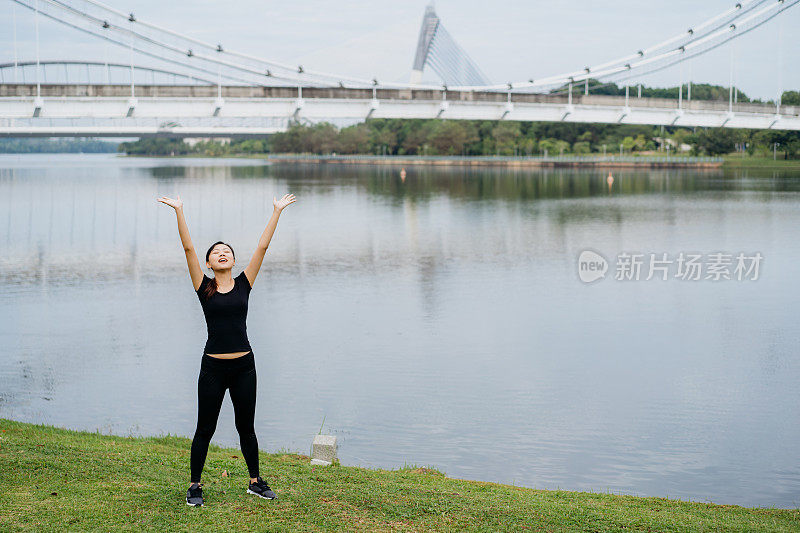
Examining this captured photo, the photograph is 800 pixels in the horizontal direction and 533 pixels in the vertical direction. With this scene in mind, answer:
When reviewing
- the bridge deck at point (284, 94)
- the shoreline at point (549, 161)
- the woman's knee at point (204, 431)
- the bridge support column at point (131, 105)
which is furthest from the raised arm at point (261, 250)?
the shoreline at point (549, 161)

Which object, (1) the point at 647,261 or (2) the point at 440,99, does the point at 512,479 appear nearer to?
(1) the point at 647,261

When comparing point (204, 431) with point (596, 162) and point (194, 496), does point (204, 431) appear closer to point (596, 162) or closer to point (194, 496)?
point (194, 496)

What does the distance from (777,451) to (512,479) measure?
12.1ft

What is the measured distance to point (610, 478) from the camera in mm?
10336

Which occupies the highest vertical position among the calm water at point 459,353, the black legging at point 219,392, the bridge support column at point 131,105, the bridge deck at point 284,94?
the bridge deck at point 284,94

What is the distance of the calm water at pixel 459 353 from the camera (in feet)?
36.8

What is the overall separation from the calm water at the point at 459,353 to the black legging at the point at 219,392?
400cm

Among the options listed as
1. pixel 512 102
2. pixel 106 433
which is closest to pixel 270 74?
pixel 512 102

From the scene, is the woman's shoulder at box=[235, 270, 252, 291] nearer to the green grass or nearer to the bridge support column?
the green grass

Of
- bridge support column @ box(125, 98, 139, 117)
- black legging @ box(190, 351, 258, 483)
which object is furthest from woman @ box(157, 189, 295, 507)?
bridge support column @ box(125, 98, 139, 117)

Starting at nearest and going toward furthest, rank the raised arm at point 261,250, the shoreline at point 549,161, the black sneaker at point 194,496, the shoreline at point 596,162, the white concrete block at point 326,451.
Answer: the black sneaker at point 194,496 < the raised arm at point 261,250 < the white concrete block at point 326,451 < the shoreline at point 596,162 < the shoreline at point 549,161

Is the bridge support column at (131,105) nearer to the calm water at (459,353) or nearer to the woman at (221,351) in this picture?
the calm water at (459,353)

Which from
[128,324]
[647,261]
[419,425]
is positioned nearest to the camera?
[419,425]

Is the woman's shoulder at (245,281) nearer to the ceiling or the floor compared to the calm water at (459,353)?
nearer to the ceiling
